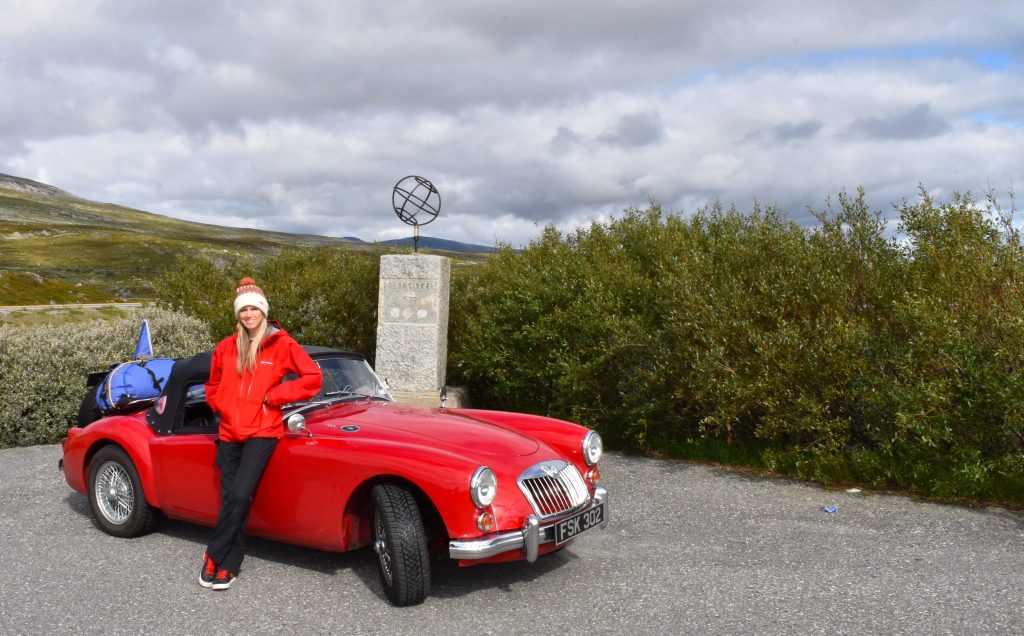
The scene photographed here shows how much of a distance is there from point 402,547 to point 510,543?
58 cm

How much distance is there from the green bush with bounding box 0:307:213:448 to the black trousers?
6.43 m

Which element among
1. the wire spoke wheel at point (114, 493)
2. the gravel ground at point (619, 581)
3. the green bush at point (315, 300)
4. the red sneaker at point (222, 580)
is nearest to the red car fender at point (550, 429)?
the gravel ground at point (619, 581)

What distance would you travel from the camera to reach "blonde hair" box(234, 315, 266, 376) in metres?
4.97

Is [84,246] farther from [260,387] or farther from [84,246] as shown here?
[260,387]

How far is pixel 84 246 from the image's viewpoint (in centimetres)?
12281

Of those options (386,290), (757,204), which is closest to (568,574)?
(386,290)

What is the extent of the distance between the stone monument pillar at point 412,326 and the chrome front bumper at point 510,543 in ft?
23.6

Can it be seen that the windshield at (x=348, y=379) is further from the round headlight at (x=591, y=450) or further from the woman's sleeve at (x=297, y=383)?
the round headlight at (x=591, y=450)

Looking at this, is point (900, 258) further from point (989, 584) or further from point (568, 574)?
point (568, 574)

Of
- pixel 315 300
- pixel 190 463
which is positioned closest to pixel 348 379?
pixel 190 463

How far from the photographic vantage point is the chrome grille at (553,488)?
15.1ft

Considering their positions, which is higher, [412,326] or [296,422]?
[412,326]

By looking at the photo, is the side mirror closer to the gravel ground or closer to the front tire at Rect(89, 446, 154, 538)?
the gravel ground

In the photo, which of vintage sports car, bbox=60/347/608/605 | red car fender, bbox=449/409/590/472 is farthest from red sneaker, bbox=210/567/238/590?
red car fender, bbox=449/409/590/472
